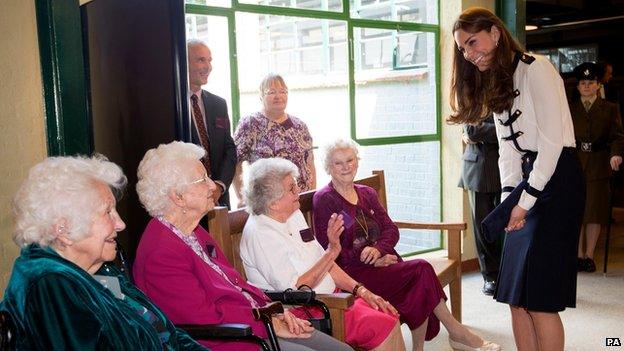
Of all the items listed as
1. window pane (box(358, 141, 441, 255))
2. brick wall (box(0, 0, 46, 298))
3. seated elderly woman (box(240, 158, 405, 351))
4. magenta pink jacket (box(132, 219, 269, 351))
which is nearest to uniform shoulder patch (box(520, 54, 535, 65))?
seated elderly woman (box(240, 158, 405, 351))

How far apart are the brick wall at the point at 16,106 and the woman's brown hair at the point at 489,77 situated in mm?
1587

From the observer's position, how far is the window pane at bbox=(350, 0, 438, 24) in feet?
15.2

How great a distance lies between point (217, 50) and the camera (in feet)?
12.5

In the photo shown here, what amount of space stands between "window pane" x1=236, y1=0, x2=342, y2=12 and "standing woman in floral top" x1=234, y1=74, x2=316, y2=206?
2.04 ft

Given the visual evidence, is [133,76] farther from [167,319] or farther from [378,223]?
[378,223]

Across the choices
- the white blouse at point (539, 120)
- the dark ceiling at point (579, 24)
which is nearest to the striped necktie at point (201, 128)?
the white blouse at point (539, 120)

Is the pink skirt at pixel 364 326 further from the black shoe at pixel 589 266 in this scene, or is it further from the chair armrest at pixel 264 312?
the black shoe at pixel 589 266

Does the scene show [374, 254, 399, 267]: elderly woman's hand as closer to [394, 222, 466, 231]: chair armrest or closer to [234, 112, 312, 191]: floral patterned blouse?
[394, 222, 466, 231]: chair armrest

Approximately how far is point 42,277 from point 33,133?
1029 mm

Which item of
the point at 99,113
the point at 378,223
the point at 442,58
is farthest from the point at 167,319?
the point at 442,58

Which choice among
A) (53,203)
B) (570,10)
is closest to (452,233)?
(53,203)

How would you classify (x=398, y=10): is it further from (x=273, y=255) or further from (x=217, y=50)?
(x=273, y=255)

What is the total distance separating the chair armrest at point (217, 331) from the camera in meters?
1.95

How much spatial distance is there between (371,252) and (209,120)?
1.11m
